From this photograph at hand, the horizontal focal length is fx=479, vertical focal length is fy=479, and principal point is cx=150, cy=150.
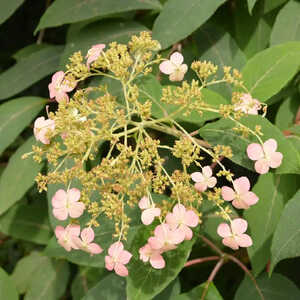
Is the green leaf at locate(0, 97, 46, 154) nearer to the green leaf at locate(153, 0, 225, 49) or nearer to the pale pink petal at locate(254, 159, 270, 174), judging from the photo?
the green leaf at locate(153, 0, 225, 49)

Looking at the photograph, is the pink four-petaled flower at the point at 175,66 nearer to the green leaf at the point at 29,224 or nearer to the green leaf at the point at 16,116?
the green leaf at the point at 16,116

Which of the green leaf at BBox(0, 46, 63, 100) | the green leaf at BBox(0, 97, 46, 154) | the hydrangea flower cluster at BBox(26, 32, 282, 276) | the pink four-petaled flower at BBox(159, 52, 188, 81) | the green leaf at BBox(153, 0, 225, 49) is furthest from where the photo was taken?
the green leaf at BBox(0, 46, 63, 100)

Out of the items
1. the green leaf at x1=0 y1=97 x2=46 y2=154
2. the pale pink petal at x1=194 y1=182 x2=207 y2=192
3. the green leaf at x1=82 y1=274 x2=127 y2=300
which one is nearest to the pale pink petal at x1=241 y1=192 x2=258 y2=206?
the pale pink petal at x1=194 y1=182 x2=207 y2=192

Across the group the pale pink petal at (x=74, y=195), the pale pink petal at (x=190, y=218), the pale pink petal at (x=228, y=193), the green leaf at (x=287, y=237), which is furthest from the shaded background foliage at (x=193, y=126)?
the pale pink petal at (x=74, y=195)

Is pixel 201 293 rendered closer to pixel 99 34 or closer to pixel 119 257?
pixel 119 257

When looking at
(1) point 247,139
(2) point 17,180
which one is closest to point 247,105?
(1) point 247,139

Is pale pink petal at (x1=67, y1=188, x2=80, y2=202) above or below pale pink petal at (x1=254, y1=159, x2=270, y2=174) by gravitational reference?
above
